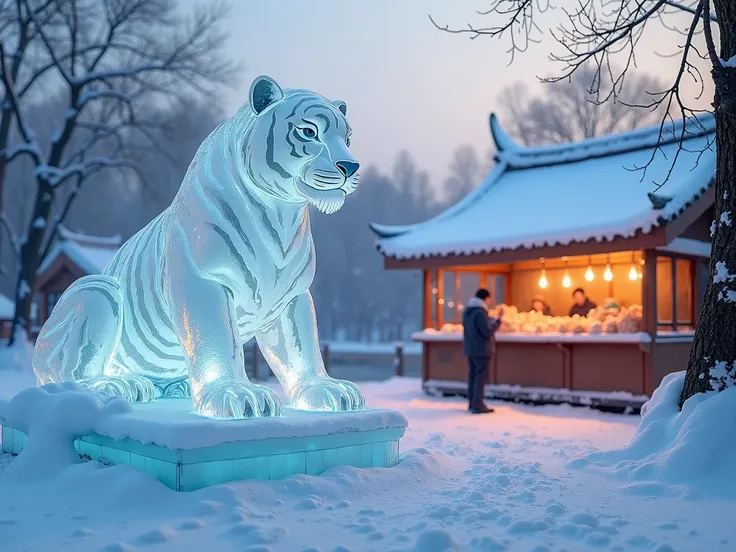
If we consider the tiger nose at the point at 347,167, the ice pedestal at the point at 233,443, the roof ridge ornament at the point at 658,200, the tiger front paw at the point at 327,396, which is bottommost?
the ice pedestal at the point at 233,443

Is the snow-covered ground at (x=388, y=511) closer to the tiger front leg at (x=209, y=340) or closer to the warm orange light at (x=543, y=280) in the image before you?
the tiger front leg at (x=209, y=340)

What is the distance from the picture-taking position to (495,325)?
912 cm

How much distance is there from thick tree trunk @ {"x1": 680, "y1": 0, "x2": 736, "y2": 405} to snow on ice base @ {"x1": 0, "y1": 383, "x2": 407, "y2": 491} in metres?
2.10

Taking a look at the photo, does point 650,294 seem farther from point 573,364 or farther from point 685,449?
point 685,449

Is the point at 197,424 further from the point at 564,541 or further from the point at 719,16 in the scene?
the point at 719,16

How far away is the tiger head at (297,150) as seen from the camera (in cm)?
353

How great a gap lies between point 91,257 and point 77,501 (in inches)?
710

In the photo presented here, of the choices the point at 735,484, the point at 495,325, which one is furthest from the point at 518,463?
the point at 495,325

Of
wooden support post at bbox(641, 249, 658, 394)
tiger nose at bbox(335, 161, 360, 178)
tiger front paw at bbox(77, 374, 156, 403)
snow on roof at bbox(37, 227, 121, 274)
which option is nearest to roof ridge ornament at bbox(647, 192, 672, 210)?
wooden support post at bbox(641, 249, 658, 394)

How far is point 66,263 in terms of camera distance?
64.8ft

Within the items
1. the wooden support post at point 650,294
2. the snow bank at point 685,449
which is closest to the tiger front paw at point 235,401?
the snow bank at point 685,449

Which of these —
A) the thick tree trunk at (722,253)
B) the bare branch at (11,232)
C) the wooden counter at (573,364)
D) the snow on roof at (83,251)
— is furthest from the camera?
the snow on roof at (83,251)

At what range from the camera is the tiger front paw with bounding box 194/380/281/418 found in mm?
3330

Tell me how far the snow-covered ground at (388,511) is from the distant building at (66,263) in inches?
638
